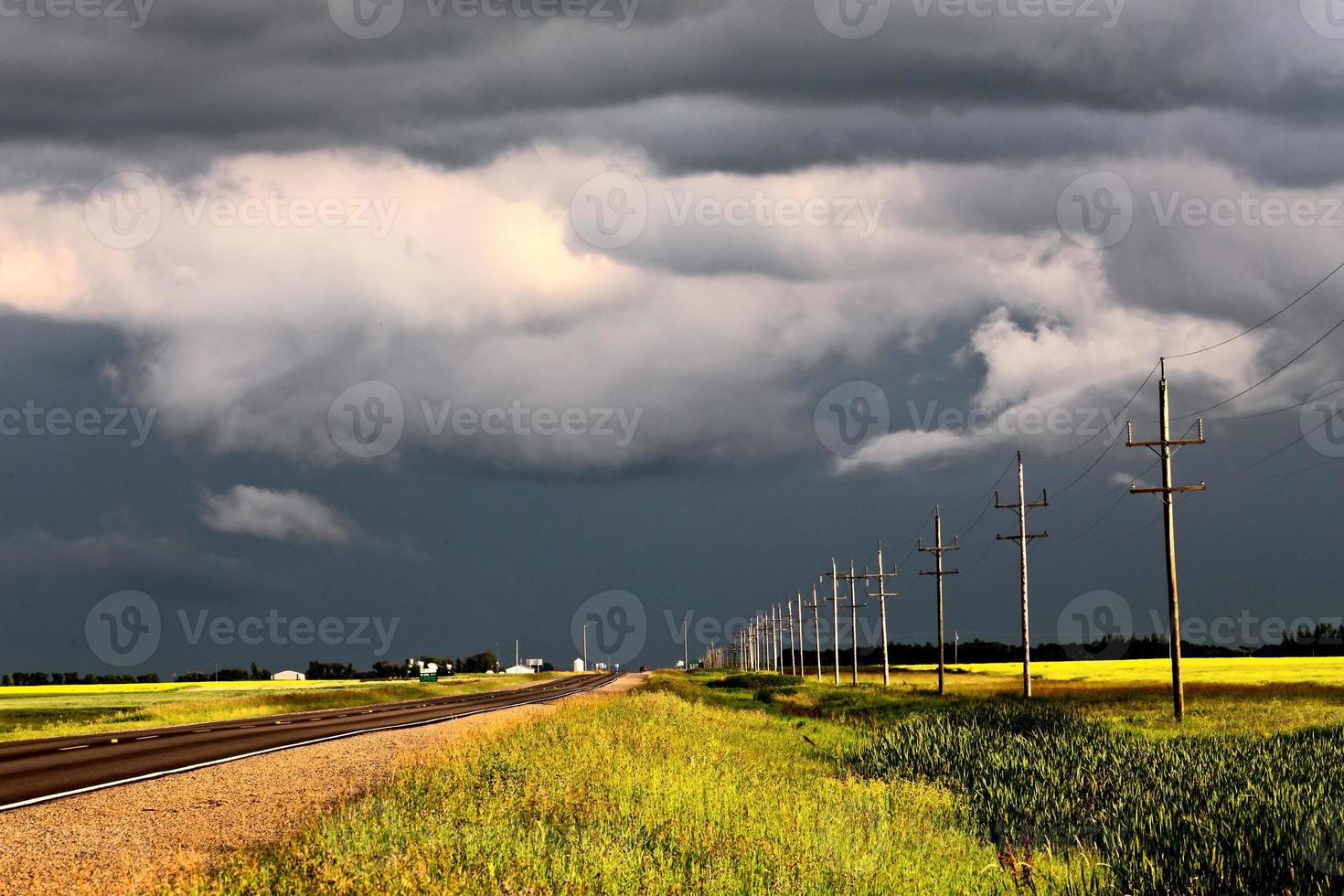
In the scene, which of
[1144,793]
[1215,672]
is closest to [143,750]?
[1144,793]

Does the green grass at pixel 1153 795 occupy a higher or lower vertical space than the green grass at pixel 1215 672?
higher

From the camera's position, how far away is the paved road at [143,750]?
19.2m

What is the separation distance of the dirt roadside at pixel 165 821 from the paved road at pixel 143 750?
927 mm

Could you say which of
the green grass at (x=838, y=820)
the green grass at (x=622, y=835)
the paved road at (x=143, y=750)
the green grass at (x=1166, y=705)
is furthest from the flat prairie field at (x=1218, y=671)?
the green grass at (x=622, y=835)

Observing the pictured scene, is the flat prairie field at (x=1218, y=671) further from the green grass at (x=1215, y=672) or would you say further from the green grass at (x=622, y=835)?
the green grass at (x=622, y=835)

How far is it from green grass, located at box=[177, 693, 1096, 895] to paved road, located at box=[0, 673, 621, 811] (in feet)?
A: 19.0

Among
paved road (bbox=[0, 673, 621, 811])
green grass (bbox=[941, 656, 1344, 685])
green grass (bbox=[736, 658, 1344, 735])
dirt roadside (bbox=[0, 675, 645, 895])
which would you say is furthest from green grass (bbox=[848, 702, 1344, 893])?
green grass (bbox=[941, 656, 1344, 685])

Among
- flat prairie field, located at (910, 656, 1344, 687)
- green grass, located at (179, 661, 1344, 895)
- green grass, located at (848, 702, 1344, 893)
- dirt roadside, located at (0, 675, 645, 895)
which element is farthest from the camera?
flat prairie field, located at (910, 656, 1344, 687)

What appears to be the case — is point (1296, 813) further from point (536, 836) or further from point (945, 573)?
point (945, 573)

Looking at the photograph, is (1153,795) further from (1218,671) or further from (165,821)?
(1218,671)

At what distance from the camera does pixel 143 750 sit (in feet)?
87.5

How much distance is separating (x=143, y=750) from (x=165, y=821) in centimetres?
1380

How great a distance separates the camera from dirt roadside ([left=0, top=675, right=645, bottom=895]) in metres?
10.6

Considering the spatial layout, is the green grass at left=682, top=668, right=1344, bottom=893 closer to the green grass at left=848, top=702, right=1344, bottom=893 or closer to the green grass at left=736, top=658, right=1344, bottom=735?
the green grass at left=848, top=702, right=1344, bottom=893
